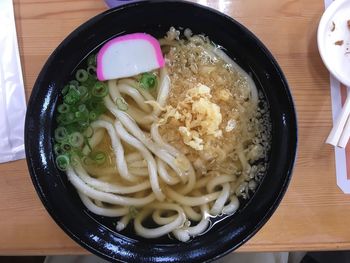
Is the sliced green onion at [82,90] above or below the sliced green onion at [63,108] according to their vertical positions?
above

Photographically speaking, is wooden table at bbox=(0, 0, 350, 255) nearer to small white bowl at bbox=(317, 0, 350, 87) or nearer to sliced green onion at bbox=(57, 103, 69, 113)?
small white bowl at bbox=(317, 0, 350, 87)

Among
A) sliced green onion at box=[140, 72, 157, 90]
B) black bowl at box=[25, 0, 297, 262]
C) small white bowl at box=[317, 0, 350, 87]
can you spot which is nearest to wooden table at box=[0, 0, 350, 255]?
small white bowl at box=[317, 0, 350, 87]

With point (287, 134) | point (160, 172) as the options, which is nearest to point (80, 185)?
point (160, 172)

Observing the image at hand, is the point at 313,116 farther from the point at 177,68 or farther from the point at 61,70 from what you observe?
the point at 61,70

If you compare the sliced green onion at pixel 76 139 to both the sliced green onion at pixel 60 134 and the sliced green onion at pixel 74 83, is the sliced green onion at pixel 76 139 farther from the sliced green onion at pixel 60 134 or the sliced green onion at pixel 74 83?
the sliced green onion at pixel 74 83

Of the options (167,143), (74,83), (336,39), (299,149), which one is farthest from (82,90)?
(336,39)

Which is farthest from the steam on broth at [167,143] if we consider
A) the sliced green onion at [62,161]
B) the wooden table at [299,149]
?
the wooden table at [299,149]
